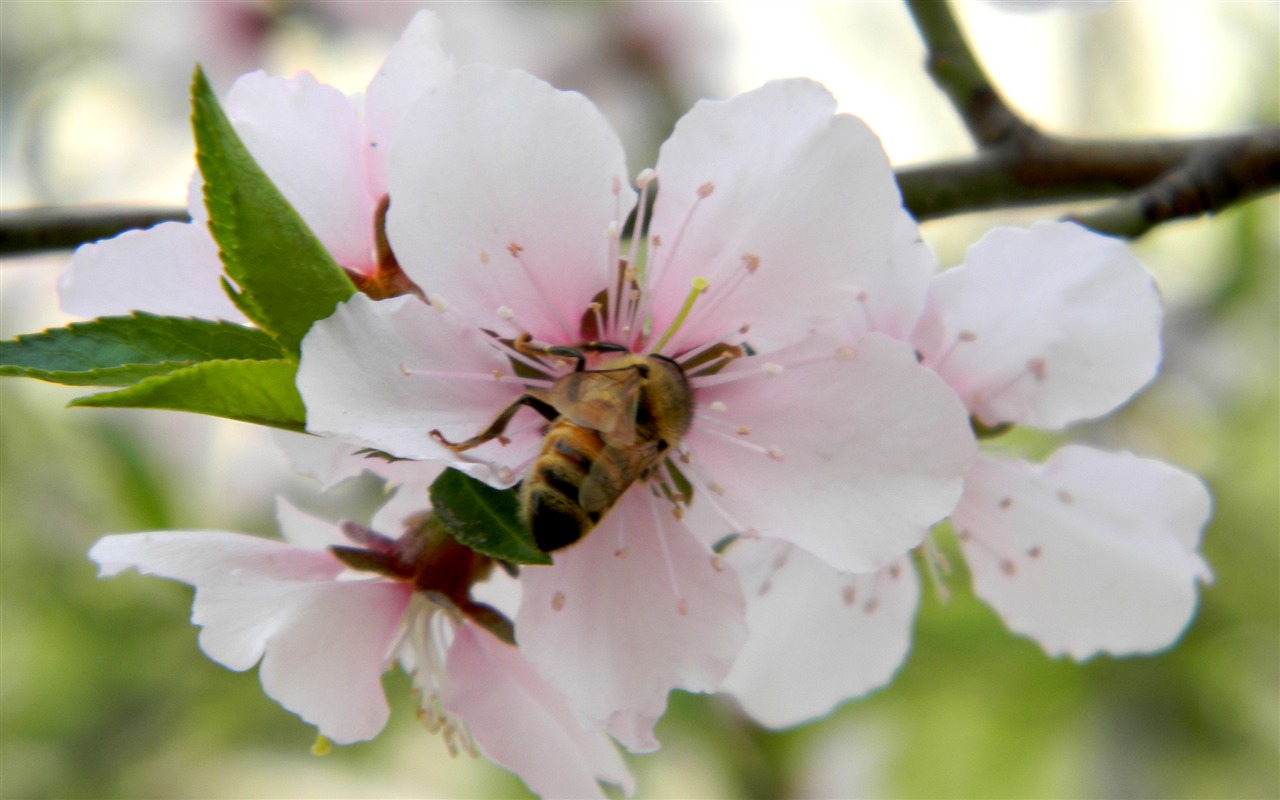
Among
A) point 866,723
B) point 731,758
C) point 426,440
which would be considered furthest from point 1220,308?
point 426,440

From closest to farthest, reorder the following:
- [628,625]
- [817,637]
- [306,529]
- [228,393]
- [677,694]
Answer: [228,393]
[628,625]
[306,529]
[817,637]
[677,694]

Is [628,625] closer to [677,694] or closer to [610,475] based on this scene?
[610,475]

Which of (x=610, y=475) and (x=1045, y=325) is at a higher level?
(x=610, y=475)

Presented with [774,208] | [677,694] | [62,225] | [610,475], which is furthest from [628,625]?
[677,694]

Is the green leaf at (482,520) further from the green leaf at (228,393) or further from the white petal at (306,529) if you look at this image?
the white petal at (306,529)

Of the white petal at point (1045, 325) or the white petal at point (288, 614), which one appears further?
the white petal at point (1045, 325)

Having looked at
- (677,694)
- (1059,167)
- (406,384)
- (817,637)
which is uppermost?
(406,384)

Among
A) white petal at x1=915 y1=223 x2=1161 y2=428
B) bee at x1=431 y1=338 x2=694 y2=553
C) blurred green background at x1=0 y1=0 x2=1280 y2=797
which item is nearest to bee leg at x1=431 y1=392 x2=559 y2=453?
bee at x1=431 y1=338 x2=694 y2=553

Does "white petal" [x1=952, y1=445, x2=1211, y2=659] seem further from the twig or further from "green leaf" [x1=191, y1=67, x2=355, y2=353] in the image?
"green leaf" [x1=191, y1=67, x2=355, y2=353]

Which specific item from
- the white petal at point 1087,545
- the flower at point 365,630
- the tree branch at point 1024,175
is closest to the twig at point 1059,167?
the tree branch at point 1024,175
